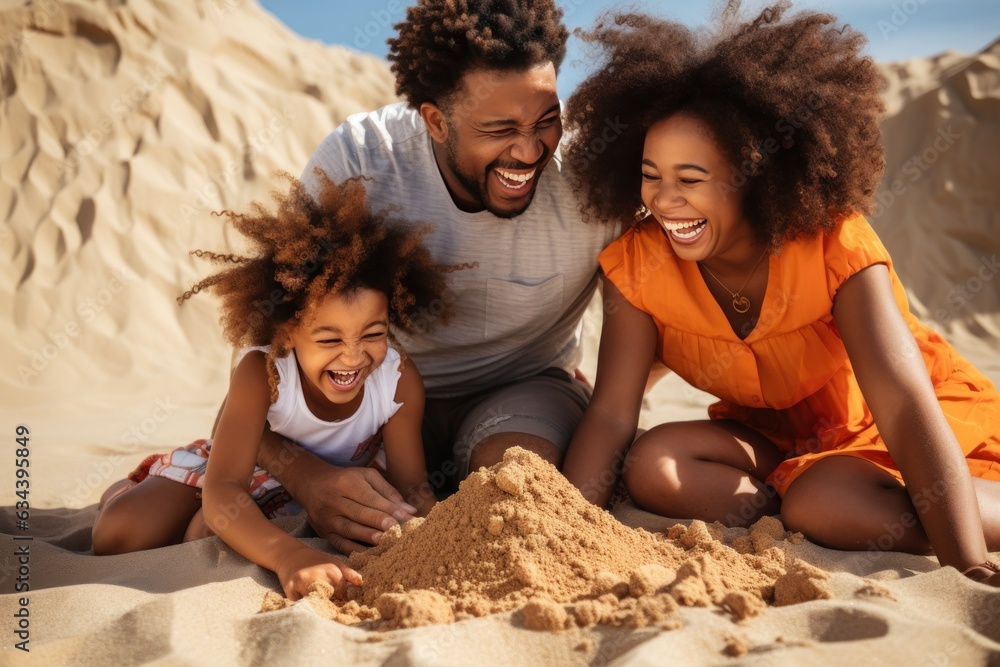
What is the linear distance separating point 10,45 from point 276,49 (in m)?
3.11

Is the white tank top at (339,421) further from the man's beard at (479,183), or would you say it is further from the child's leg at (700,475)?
the child's leg at (700,475)

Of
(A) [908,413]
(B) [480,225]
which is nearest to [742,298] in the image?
(A) [908,413]

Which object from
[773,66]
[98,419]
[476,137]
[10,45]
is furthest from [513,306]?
[10,45]

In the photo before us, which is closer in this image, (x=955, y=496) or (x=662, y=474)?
(x=955, y=496)

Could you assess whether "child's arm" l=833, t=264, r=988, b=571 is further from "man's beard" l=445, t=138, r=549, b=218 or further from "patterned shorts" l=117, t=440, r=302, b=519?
"patterned shorts" l=117, t=440, r=302, b=519

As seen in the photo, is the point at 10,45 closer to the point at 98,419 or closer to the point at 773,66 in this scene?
the point at 98,419

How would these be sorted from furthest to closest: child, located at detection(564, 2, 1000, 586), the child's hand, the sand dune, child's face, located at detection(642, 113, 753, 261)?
child's face, located at detection(642, 113, 753, 261)
child, located at detection(564, 2, 1000, 586)
the child's hand
the sand dune

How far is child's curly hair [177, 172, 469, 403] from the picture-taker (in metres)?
2.91

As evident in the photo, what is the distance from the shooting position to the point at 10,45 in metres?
7.57

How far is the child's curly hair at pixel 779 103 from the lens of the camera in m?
2.78

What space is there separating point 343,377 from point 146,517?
2.69ft

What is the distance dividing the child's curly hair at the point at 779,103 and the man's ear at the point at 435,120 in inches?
25.6

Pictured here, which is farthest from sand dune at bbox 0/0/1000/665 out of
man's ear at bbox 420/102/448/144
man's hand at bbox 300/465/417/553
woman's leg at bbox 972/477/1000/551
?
man's ear at bbox 420/102/448/144

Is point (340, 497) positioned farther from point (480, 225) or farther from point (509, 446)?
point (480, 225)
